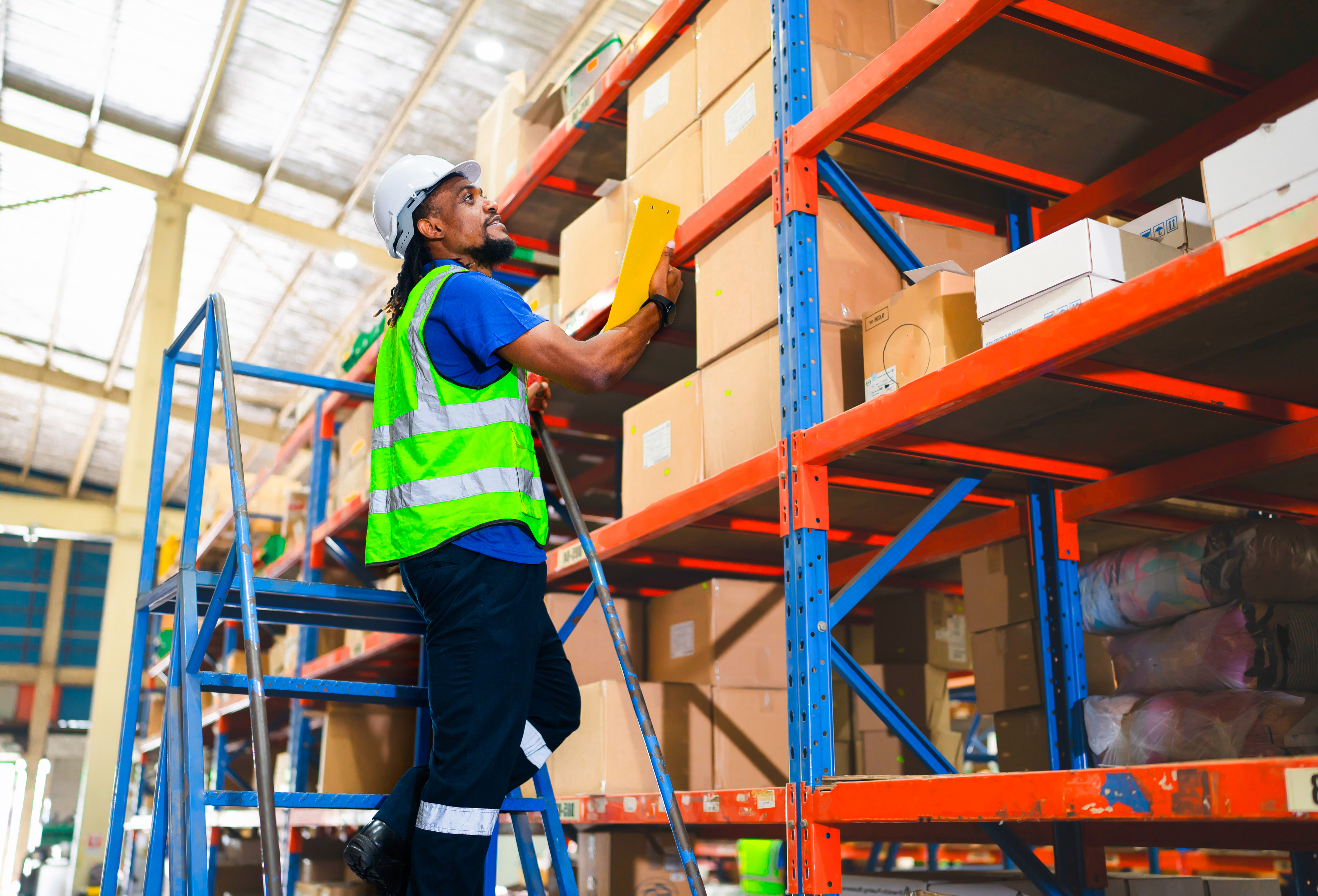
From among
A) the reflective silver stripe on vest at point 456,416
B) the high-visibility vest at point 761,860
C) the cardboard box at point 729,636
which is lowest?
the high-visibility vest at point 761,860

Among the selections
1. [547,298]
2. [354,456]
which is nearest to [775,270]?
[547,298]

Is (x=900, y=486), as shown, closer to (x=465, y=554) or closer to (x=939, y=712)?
(x=939, y=712)

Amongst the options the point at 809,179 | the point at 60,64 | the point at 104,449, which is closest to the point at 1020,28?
the point at 809,179

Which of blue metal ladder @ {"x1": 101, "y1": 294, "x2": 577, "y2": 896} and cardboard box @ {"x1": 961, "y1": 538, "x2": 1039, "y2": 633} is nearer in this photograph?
blue metal ladder @ {"x1": 101, "y1": 294, "x2": 577, "y2": 896}

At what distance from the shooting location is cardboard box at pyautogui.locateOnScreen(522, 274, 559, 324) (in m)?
4.70

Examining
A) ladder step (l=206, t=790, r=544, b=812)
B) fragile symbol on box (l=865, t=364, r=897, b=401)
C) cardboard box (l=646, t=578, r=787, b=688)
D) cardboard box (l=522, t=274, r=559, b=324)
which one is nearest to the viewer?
ladder step (l=206, t=790, r=544, b=812)

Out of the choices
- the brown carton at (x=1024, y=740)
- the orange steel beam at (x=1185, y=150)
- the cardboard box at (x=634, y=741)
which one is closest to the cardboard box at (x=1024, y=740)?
the brown carton at (x=1024, y=740)

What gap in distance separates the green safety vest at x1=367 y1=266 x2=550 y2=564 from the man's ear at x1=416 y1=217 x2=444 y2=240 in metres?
0.31

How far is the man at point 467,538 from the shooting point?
2156 millimetres

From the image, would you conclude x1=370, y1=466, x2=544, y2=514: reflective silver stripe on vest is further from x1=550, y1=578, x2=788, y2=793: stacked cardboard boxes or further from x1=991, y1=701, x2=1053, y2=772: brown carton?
x1=991, y1=701, x2=1053, y2=772: brown carton

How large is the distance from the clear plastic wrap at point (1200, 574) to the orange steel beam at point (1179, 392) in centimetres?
30

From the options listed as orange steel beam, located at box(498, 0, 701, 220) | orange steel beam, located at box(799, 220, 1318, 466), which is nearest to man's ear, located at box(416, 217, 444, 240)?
orange steel beam, located at box(799, 220, 1318, 466)

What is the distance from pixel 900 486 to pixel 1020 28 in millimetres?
1450

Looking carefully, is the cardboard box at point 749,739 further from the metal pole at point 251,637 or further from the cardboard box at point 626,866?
the metal pole at point 251,637
